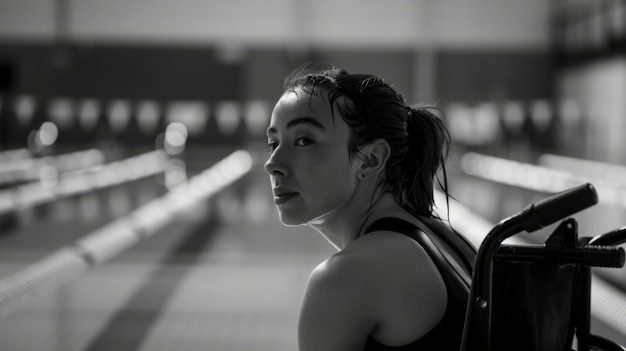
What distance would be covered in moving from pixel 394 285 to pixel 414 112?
0.33m

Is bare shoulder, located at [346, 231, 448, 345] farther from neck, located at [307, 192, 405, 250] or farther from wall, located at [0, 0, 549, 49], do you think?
wall, located at [0, 0, 549, 49]

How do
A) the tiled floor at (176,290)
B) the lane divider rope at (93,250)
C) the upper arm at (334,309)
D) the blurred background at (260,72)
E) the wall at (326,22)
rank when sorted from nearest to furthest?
the upper arm at (334,309)
the tiled floor at (176,290)
the lane divider rope at (93,250)
the blurred background at (260,72)
the wall at (326,22)

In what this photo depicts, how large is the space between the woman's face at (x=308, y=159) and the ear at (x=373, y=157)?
15 millimetres

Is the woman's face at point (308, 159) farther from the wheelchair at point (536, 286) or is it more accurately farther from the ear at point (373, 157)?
the wheelchair at point (536, 286)

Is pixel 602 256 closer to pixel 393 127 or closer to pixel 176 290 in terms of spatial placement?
pixel 393 127

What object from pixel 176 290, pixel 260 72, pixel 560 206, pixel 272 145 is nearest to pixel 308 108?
pixel 272 145

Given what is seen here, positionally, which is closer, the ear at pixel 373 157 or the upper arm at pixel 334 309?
the upper arm at pixel 334 309

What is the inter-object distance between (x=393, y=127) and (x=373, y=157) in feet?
0.17

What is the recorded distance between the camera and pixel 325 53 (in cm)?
2016

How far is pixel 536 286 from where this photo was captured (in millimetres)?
1026

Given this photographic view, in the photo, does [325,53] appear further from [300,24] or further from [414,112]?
[414,112]

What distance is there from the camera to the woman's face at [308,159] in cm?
113

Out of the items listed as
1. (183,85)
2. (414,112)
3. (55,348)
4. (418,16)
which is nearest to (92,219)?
(55,348)

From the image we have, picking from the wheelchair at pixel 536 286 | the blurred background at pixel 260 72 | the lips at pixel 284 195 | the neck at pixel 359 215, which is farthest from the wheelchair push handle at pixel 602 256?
the blurred background at pixel 260 72
